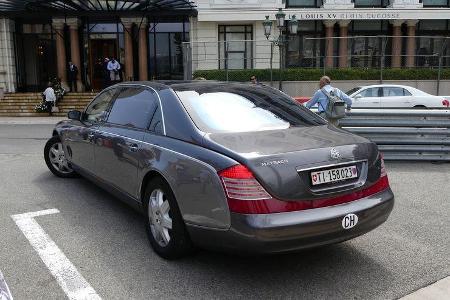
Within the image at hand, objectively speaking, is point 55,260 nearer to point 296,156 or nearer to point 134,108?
point 134,108

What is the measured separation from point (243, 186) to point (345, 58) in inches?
825

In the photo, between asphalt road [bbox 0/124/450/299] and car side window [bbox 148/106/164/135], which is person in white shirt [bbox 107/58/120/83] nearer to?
asphalt road [bbox 0/124/450/299]

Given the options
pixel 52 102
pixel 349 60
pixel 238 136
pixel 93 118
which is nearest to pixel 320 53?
pixel 349 60

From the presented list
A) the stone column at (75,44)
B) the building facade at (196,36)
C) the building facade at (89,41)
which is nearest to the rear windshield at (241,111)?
the building facade at (196,36)

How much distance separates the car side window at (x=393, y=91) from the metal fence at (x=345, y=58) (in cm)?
524

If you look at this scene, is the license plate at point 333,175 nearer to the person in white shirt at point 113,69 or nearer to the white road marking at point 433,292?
the white road marking at point 433,292

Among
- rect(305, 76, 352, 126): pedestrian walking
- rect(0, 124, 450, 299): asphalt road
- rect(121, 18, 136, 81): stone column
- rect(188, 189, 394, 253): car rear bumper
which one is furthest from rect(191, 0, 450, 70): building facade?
rect(188, 189, 394, 253): car rear bumper

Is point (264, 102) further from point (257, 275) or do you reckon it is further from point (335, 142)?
point (257, 275)

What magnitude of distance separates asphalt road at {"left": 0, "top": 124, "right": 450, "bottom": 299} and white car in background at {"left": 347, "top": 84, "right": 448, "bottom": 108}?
11480mm

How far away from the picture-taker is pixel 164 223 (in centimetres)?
401

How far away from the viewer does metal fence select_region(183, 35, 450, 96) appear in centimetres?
2236

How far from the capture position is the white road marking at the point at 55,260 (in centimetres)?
354

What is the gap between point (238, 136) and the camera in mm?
3803

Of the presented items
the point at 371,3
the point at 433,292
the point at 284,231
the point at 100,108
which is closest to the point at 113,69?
the point at 371,3
